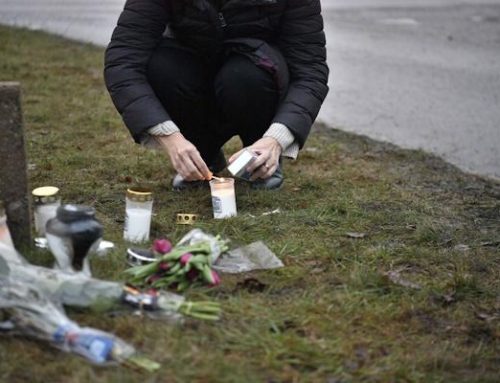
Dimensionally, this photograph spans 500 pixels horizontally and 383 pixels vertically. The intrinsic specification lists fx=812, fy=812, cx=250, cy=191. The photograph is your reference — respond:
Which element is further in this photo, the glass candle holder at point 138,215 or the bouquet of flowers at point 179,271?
the glass candle holder at point 138,215

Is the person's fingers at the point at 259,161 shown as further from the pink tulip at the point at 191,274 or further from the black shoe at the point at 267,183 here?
the pink tulip at the point at 191,274

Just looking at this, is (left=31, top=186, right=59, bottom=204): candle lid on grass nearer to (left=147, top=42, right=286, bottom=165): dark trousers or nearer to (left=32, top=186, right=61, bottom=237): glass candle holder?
(left=32, top=186, right=61, bottom=237): glass candle holder

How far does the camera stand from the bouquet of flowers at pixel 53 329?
182 centimetres

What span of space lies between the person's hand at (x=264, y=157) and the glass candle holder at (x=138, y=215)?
0.39 m

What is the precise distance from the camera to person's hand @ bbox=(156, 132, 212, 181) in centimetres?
274

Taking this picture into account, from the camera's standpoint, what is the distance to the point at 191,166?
2.74 meters

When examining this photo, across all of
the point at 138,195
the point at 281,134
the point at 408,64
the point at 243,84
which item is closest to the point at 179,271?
the point at 138,195

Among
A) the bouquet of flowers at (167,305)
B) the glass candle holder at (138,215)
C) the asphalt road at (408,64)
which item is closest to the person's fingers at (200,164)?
the glass candle holder at (138,215)

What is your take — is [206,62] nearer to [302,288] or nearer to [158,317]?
[302,288]

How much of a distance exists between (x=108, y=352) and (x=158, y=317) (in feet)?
0.78

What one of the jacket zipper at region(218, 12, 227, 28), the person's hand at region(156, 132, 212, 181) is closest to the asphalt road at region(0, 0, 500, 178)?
the jacket zipper at region(218, 12, 227, 28)

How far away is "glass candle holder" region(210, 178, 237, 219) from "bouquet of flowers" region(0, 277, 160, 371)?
40.2 inches

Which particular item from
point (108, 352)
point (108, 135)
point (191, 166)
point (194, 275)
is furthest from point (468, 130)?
point (108, 352)

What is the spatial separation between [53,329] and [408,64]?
225 inches
